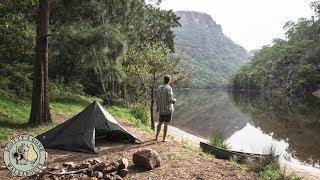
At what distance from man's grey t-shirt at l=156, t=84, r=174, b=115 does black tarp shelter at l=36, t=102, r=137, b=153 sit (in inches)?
50.9

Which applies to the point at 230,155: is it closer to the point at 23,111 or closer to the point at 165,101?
the point at 165,101

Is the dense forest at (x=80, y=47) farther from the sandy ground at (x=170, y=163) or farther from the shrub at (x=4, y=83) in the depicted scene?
the sandy ground at (x=170, y=163)

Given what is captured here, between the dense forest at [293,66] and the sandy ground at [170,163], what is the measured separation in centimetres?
8347

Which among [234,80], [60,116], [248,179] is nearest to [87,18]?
[60,116]

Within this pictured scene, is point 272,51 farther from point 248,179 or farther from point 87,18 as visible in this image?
point 248,179

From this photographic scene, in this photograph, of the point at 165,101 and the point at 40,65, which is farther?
the point at 40,65

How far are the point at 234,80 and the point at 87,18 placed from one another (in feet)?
429

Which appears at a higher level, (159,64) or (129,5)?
(129,5)

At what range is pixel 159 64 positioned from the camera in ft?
68.5

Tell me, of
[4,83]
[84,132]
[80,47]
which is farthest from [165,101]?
[80,47]

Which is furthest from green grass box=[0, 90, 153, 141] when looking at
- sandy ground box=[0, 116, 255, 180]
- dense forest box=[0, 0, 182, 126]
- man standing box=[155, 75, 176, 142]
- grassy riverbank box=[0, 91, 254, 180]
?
man standing box=[155, 75, 176, 142]

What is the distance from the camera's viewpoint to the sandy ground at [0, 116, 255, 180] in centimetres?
945

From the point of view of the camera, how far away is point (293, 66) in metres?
101

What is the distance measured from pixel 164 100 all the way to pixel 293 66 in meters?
94.0
